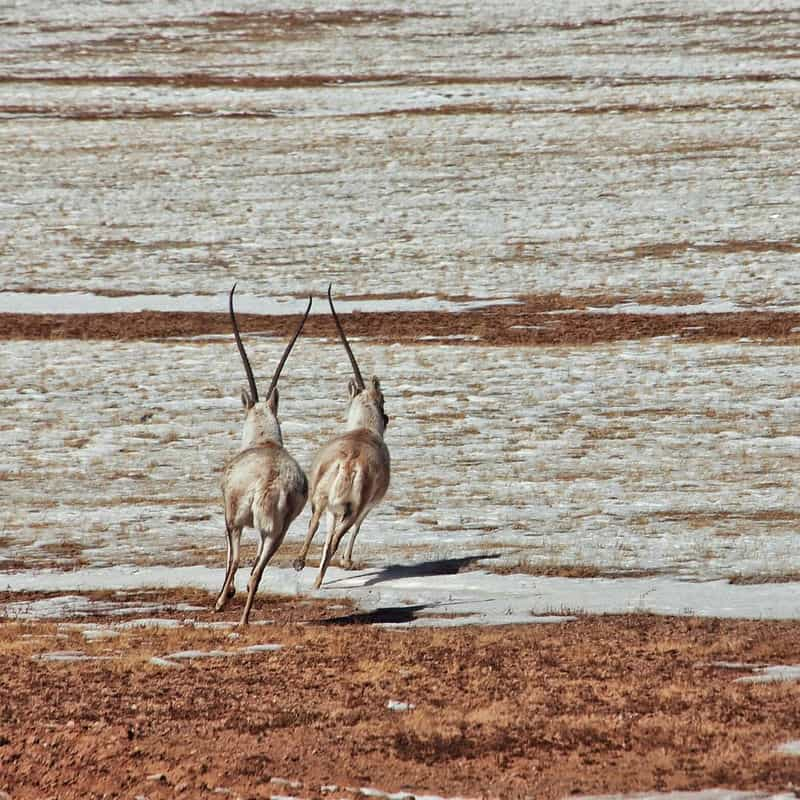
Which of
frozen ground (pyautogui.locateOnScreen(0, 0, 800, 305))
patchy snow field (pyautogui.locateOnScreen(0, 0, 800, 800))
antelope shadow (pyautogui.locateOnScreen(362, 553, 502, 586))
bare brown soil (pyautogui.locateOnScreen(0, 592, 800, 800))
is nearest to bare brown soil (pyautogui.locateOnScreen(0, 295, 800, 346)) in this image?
patchy snow field (pyautogui.locateOnScreen(0, 0, 800, 800))

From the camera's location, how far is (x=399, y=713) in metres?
9.66

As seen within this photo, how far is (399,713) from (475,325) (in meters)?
21.1

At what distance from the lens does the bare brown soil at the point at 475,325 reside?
2911 cm

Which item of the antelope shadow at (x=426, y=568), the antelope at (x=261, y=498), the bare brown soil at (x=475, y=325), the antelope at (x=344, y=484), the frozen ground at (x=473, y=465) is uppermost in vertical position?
the antelope at (x=261, y=498)

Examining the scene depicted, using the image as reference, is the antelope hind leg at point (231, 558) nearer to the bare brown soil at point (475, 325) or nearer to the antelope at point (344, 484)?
the antelope at point (344, 484)

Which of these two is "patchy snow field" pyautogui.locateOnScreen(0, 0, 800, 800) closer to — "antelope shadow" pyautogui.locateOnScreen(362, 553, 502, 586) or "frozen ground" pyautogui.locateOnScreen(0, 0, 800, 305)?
"antelope shadow" pyautogui.locateOnScreen(362, 553, 502, 586)

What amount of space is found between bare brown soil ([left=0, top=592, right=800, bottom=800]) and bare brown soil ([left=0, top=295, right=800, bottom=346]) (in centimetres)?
1716

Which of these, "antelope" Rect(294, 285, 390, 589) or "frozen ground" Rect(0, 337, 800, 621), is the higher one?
"antelope" Rect(294, 285, 390, 589)

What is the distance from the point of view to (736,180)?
4403 centimetres

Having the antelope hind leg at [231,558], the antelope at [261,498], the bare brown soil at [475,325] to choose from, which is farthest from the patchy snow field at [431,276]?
the antelope at [261,498]

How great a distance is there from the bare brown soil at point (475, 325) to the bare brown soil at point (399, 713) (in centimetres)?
1716

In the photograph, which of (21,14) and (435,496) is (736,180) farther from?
(21,14)

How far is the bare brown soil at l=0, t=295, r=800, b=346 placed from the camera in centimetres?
2911

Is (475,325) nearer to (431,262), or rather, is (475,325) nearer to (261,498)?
(431,262)
